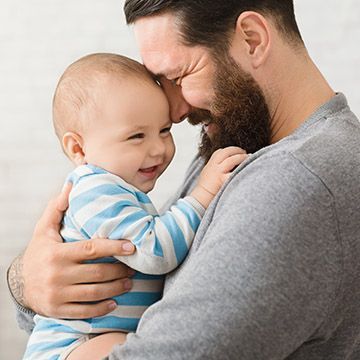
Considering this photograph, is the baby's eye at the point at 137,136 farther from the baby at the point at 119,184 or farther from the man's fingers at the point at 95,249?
the man's fingers at the point at 95,249

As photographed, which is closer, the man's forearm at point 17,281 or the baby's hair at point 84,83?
the baby's hair at point 84,83

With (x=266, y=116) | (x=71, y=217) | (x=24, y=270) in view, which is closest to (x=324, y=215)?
(x=266, y=116)

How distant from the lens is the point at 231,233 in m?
1.24

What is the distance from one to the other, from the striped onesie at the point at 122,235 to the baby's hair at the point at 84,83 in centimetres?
11

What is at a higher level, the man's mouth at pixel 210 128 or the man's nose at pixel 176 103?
the man's nose at pixel 176 103

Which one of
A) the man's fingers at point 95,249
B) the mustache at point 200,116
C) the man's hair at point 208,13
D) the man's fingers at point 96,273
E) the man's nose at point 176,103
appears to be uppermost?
the man's hair at point 208,13

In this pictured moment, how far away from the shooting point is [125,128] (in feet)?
5.27

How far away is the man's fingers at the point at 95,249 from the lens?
1.50m

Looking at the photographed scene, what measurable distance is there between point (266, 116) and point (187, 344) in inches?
22.7

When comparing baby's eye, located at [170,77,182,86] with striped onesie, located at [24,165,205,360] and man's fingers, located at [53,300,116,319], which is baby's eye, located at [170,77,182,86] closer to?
striped onesie, located at [24,165,205,360]

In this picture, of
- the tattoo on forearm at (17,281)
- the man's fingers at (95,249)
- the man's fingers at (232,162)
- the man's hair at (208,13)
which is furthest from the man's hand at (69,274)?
the man's hair at (208,13)

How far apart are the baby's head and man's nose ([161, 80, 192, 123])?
3 cm

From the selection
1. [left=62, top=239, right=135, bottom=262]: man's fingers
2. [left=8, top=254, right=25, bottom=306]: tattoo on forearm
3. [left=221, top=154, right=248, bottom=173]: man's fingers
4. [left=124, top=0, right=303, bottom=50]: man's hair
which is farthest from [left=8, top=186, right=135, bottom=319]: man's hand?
[left=124, top=0, right=303, bottom=50]: man's hair

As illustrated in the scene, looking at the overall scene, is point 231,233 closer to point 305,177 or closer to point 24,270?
point 305,177
